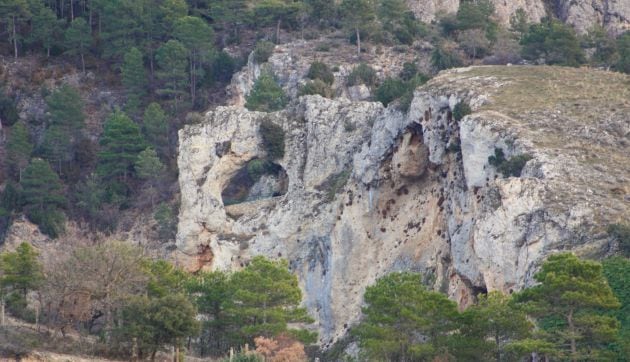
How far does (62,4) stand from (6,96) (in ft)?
37.5

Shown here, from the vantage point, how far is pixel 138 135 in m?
117

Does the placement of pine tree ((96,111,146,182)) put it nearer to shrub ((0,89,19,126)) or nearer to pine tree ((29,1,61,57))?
shrub ((0,89,19,126))

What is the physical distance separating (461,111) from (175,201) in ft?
82.7

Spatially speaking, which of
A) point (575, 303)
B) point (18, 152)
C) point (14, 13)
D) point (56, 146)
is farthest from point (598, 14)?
point (575, 303)

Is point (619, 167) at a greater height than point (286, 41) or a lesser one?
lesser

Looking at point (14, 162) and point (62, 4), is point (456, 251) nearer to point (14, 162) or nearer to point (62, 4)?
point (14, 162)

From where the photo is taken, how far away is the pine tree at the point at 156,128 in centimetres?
11838

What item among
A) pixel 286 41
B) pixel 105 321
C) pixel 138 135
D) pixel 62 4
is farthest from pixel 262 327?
pixel 62 4

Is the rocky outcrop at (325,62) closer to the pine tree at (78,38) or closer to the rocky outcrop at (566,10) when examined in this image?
the pine tree at (78,38)

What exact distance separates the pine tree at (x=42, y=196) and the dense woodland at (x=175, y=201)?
125 millimetres

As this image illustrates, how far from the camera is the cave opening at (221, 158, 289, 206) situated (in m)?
106

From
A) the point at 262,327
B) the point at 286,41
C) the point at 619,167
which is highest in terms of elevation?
the point at 286,41

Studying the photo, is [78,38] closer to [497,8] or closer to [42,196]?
[42,196]

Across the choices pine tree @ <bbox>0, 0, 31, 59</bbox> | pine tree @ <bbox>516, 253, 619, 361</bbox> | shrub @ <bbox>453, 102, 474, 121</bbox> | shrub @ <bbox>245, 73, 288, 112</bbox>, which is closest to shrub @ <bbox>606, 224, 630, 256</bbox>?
pine tree @ <bbox>516, 253, 619, 361</bbox>
